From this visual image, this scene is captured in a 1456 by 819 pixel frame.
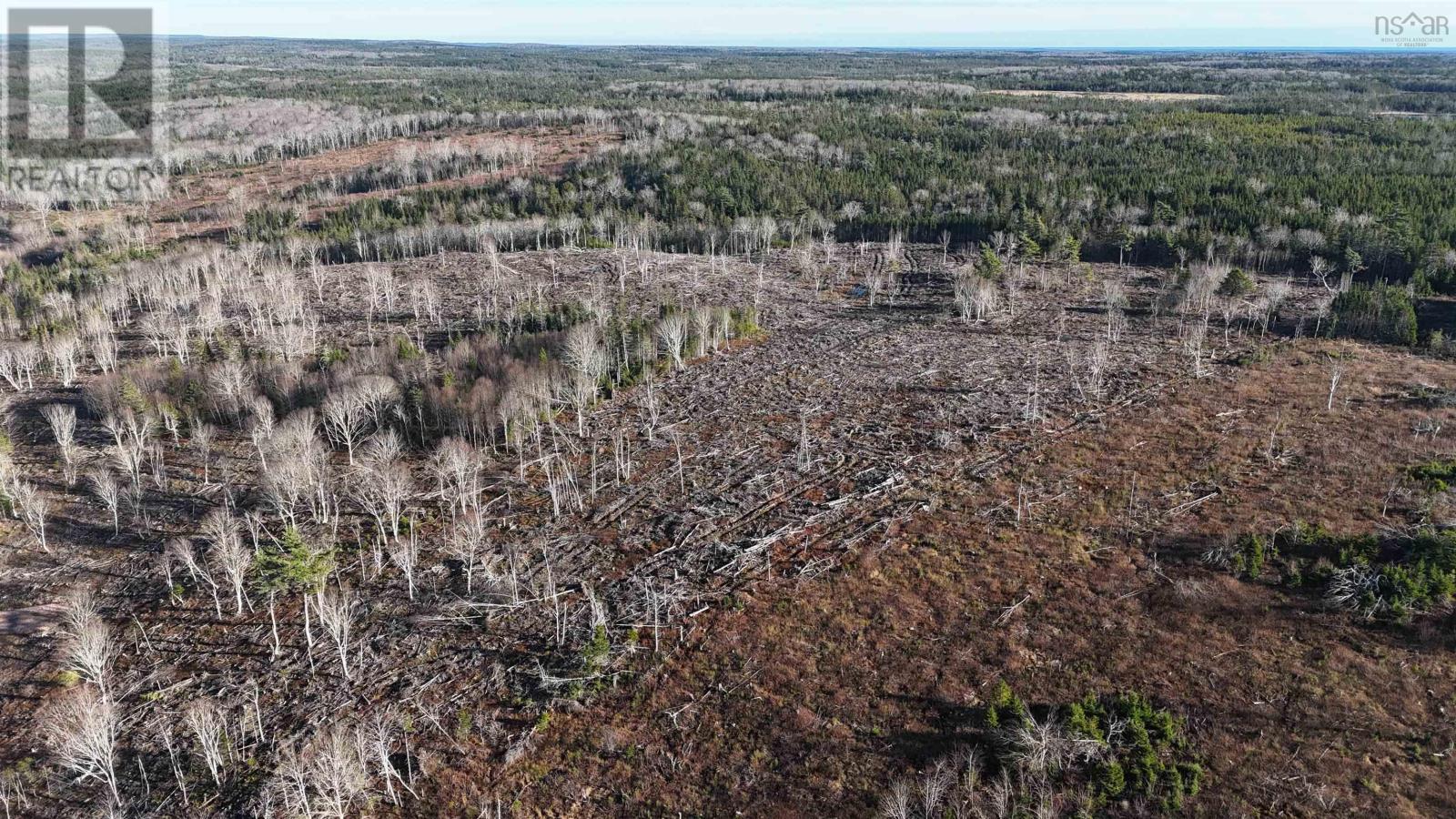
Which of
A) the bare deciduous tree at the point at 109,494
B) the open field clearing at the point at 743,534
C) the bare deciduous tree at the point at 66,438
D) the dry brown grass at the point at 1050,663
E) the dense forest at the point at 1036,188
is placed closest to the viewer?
the dry brown grass at the point at 1050,663

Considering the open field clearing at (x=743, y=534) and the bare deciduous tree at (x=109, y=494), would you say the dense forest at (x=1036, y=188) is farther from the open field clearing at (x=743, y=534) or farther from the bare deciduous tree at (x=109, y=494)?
the bare deciduous tree at (x=109, y=494)

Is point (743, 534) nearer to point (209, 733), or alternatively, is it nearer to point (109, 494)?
point (209, 733)

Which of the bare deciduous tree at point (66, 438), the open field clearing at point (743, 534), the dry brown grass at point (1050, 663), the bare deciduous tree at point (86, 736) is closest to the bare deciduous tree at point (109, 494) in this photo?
the open field clearing at point (743, 534)

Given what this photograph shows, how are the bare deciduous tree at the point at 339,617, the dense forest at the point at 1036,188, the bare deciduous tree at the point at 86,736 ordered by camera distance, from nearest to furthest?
the bare deciduous tree at the point at 86,736, the bare deciduous tree at the point at 339,617, the dense forest at the point at 1036,188

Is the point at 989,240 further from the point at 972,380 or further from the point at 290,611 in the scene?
the point at 290,611

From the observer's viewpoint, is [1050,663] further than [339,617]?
No

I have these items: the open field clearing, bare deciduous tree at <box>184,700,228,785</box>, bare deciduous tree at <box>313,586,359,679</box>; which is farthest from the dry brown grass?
bare deciduous tree at <box>184,700,228,785</box>

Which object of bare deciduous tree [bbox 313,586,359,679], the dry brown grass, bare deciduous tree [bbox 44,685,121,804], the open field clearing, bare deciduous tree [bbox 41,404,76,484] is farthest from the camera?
bare deciduous tree [bbox 41,404,76,484]

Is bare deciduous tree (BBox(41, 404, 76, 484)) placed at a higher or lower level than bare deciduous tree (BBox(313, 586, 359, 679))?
higher

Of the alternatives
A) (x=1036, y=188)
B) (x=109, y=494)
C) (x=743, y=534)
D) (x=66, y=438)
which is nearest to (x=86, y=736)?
(x=109, y=494)

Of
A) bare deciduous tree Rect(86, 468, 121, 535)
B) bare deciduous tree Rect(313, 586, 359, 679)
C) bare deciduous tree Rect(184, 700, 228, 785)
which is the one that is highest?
bare deciduous tree Rect(86, 468, 121, 535)

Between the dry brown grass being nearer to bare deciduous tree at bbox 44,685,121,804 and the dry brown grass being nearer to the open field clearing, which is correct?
the open field clearing
